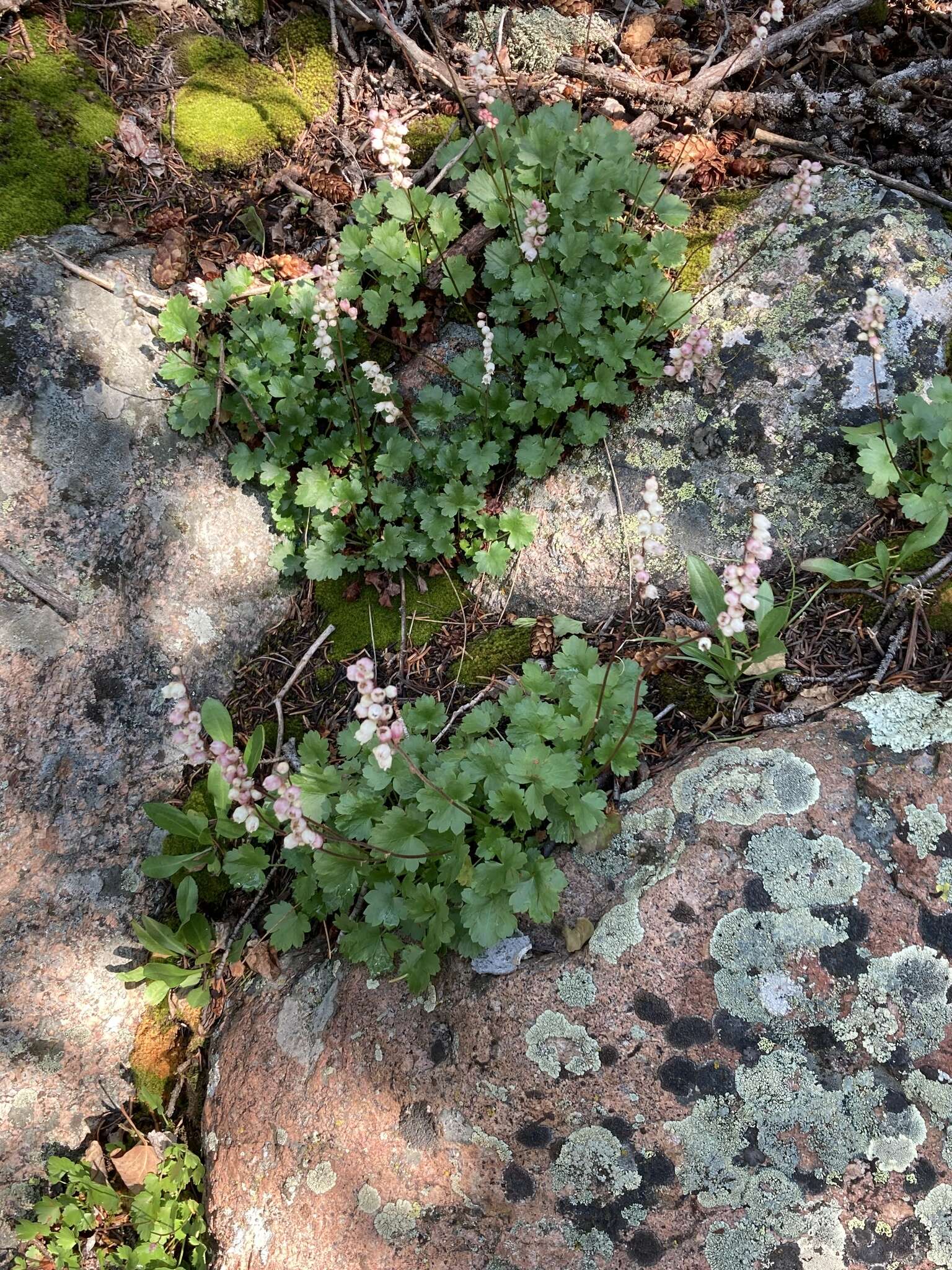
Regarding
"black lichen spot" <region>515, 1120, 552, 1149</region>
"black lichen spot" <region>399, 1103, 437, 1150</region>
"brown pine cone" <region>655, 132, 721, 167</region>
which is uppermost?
"brown pine cone" <region>655, 132, 721, 167</region>

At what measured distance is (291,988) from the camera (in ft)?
11.0

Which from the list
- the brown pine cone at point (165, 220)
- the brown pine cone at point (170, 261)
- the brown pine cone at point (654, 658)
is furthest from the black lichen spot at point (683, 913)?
the brown pine cone at point (165, 220)

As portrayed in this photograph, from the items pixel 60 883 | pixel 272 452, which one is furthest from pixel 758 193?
pixel 60 883

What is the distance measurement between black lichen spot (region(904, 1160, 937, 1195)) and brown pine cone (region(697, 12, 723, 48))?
535cm

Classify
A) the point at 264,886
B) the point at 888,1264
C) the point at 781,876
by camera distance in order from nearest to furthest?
the point at 888,1264, the point at 781,876, the point at 264,886

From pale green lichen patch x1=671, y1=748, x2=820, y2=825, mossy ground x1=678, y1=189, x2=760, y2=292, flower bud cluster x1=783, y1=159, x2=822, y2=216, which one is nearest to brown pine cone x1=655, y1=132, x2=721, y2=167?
mossy ground x1=678, y1=189, x2=760, y2=292

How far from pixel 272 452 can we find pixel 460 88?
2.43m

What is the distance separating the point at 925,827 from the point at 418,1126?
2042 millimetres

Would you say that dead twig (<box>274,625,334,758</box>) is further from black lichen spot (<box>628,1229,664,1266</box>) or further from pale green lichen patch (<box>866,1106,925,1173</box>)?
pale green lichen patch (<box>866,1106,925,1173</box>)

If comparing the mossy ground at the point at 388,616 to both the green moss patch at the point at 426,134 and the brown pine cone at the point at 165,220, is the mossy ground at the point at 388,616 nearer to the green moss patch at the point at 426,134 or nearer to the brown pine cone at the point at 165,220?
the brown pine cone at the point at 165,220

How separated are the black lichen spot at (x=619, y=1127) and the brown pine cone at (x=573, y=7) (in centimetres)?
552

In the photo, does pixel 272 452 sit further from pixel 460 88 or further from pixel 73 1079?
pixel 73 1079

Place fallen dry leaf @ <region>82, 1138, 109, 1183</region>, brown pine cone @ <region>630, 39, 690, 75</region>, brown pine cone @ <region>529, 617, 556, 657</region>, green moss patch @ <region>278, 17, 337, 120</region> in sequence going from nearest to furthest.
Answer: fallen dry leaf @ <region>82, 1138, 109, 1183</region>, brown pine cone @ <region>529, 617, 556, 657</region>, brown pine cone @ <region>630, 39, 690, 75</region>, green moss patch @ <region>278, 17, 337, 120</region>

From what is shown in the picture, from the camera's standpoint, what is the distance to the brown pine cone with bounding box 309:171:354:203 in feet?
14.7
